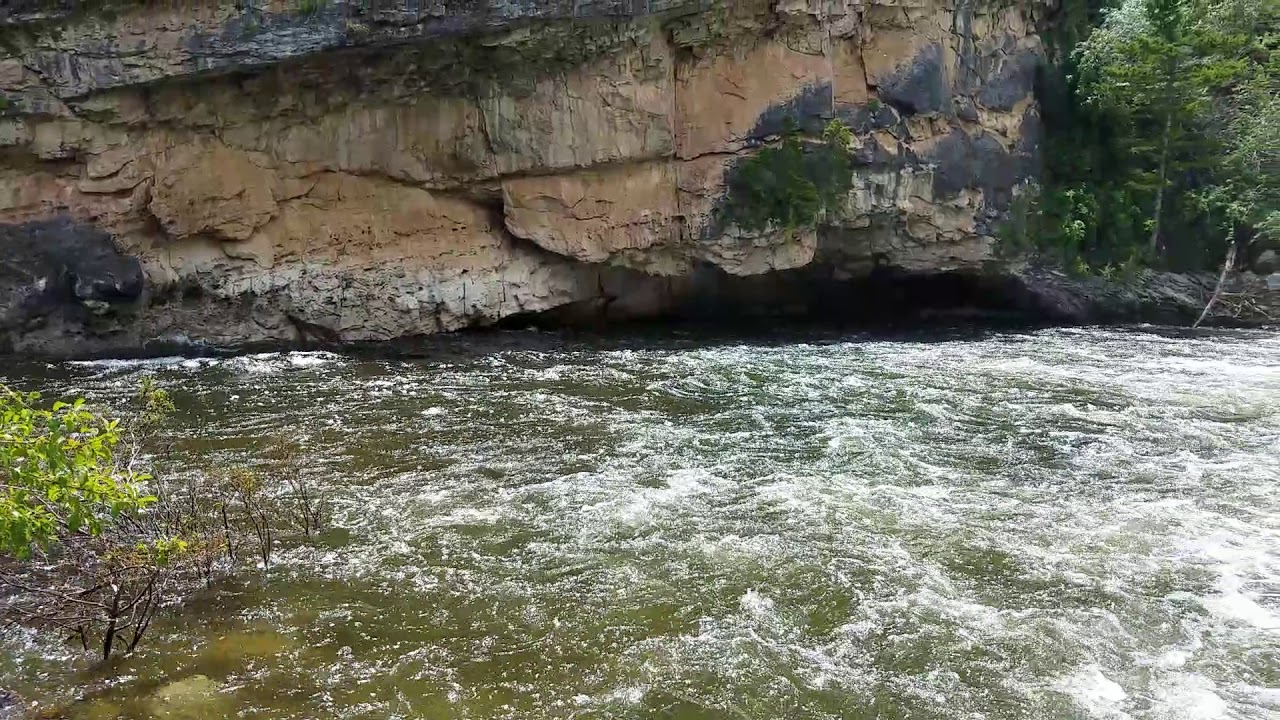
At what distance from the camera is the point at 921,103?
54.8 ft

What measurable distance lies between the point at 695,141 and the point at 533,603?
1160cm

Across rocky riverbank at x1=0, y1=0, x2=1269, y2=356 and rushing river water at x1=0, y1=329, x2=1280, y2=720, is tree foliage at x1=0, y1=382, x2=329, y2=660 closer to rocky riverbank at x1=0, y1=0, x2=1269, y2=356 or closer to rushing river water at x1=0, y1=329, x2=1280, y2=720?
rushing river water at x1=0, y1=329, x2=1280, y2=720

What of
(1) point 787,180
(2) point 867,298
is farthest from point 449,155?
(2) point 867,298

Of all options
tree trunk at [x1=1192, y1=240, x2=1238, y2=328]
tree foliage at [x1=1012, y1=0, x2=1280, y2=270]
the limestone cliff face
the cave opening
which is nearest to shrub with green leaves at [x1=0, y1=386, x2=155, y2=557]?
the limestone cliff face

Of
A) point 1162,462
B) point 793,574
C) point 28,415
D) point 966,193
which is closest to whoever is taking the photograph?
point 28,415

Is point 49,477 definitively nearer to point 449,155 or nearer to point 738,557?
point 738,557

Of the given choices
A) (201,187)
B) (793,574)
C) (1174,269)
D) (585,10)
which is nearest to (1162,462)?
(793,574)

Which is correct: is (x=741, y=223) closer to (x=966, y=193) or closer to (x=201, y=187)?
(x=966, y=193)

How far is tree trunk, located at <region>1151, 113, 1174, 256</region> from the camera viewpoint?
18.4 metres

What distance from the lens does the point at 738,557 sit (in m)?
6.72

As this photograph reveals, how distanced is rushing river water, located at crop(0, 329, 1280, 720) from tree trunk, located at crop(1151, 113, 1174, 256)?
25.8 feet

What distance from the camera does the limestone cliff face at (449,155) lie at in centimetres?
1327

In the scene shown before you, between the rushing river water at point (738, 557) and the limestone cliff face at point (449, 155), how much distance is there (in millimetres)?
2547

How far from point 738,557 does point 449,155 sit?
10643 millimetres
